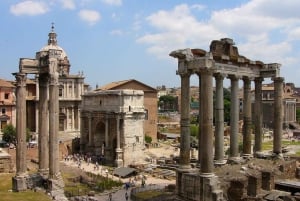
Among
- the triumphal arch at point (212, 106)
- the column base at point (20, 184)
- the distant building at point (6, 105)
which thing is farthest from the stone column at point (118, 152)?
the column base at point (20, 184)

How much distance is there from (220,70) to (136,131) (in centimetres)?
2287

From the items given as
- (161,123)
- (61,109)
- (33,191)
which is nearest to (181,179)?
(33,191)

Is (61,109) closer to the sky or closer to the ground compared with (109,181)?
closer to the sky

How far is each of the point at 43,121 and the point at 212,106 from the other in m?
10.1

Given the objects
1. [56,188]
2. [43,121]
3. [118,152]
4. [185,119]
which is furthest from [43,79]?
[118,152]

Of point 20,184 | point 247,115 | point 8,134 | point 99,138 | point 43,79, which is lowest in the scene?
point 20,184

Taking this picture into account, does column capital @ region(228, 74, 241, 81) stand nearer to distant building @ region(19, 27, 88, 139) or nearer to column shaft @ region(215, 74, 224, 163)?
column shaft @ region(215, 74, 224, 163)

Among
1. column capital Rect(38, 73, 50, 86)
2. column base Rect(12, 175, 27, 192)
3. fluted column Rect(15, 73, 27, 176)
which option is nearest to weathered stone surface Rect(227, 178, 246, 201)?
column base Rect(12, 175, 27, 192)

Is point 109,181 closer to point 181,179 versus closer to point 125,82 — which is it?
point 181,179

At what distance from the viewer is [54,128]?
21844 millimetres

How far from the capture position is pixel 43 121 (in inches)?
900

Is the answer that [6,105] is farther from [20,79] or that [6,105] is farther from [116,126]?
[20,79]

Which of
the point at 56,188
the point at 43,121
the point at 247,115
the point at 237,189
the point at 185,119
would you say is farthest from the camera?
the point at 247,115

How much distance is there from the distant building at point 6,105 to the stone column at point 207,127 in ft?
118
